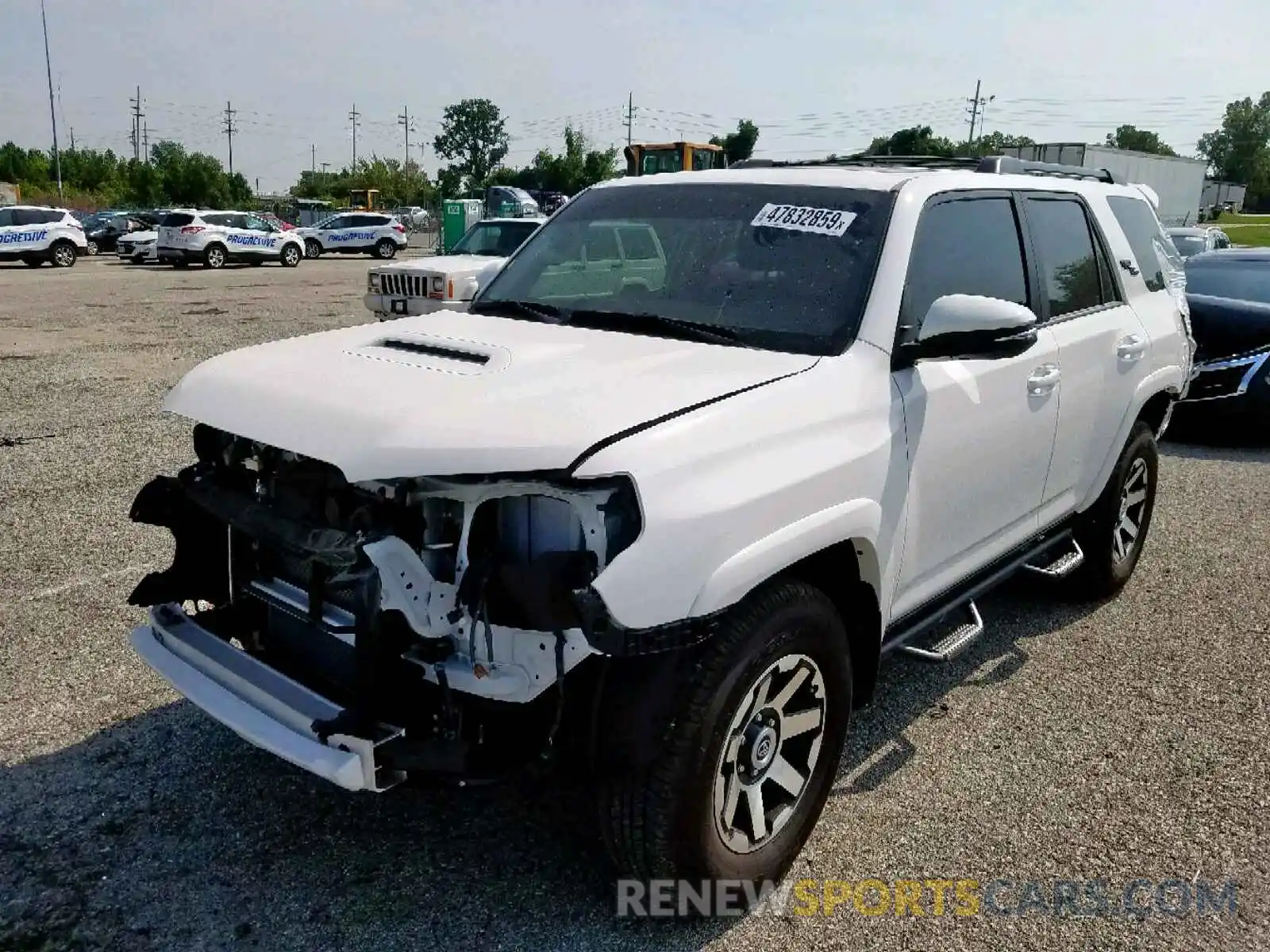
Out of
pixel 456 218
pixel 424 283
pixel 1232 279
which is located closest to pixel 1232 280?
pixel 1232 279

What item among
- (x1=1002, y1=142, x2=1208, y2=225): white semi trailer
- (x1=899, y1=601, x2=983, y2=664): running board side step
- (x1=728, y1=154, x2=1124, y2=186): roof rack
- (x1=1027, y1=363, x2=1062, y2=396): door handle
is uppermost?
(x1=1002, y1=142, x2=1208, y2=225): white semi trailer

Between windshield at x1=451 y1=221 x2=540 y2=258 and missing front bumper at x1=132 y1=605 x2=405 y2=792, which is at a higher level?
windshield at x1=451 y1=221 x2=540 y2=258

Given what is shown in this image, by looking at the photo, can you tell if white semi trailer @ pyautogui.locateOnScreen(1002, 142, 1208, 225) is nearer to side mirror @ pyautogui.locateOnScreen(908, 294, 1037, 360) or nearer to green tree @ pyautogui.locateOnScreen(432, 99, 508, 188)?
side mirror @ pyautogui.locateOnScreen(908, 294, 1037, 360)

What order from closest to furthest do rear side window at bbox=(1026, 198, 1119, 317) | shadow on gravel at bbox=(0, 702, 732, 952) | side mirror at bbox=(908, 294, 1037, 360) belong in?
shadow on gravel at bbox=(0, 702, 732, 952), side mirror at bbox=(908, 294, 1037, 360), rear side window at bbox=(1026, 198, 1119, 317)

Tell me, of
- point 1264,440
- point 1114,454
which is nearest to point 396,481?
point 1114,454

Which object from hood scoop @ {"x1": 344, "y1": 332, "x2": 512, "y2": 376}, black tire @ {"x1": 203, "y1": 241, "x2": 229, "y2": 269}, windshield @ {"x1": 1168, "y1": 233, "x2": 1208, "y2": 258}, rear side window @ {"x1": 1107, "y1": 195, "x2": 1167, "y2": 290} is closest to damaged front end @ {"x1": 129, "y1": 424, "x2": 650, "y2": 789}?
hood scoop @ {"x1": 344, "y1": 332, "x2": 512, "y2": 376}

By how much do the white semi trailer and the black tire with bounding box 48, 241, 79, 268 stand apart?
25.7 m

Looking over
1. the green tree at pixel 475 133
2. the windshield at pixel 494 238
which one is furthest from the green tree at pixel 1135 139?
the windshield at pixel 494 238

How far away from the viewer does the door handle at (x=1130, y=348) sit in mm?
4559

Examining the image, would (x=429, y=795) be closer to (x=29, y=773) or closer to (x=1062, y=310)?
(x=29, y=773)

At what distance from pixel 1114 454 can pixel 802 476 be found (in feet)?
8.74

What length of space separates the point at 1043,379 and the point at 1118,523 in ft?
4.91

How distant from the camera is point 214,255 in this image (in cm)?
3070

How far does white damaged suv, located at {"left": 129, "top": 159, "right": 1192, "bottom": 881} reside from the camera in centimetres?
245
